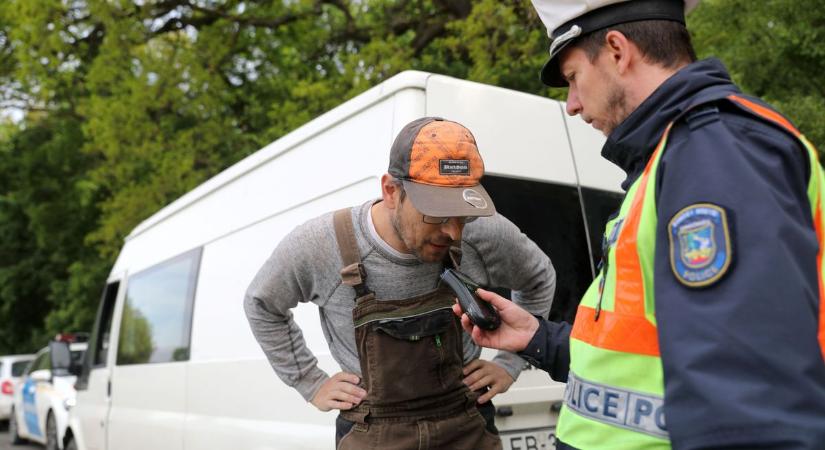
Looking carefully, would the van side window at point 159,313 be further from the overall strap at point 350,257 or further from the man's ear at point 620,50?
the man's ear at point 620,50

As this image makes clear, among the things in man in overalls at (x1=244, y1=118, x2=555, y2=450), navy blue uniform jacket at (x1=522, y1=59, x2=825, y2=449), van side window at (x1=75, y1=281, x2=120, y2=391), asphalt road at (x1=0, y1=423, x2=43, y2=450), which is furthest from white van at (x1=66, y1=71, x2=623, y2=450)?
asphalt road at (x1=0, y1=423, x2=43, y2=450)

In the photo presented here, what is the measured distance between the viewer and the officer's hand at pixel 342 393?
2400mm

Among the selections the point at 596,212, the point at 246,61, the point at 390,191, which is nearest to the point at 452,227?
the point at 390,191

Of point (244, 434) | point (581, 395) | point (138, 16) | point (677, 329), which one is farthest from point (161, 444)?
point (138, 16)

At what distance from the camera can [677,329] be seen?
1.09 m

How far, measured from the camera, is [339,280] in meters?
2.43

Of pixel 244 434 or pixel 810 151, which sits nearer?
pixel 810 151

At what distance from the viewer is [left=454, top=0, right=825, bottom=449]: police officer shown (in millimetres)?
1025

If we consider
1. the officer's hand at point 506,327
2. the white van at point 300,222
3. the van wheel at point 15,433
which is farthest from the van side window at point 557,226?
the van wheel at point 15,433

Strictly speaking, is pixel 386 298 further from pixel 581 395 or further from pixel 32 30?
pixel 32 30

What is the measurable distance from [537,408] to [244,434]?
1446 millimetres

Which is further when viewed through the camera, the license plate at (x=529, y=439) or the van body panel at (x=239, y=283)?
the van body panel at (x=239, y=283)

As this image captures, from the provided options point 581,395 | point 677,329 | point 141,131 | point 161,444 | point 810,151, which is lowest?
point 161,444

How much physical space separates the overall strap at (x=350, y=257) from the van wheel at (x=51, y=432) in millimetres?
8238
